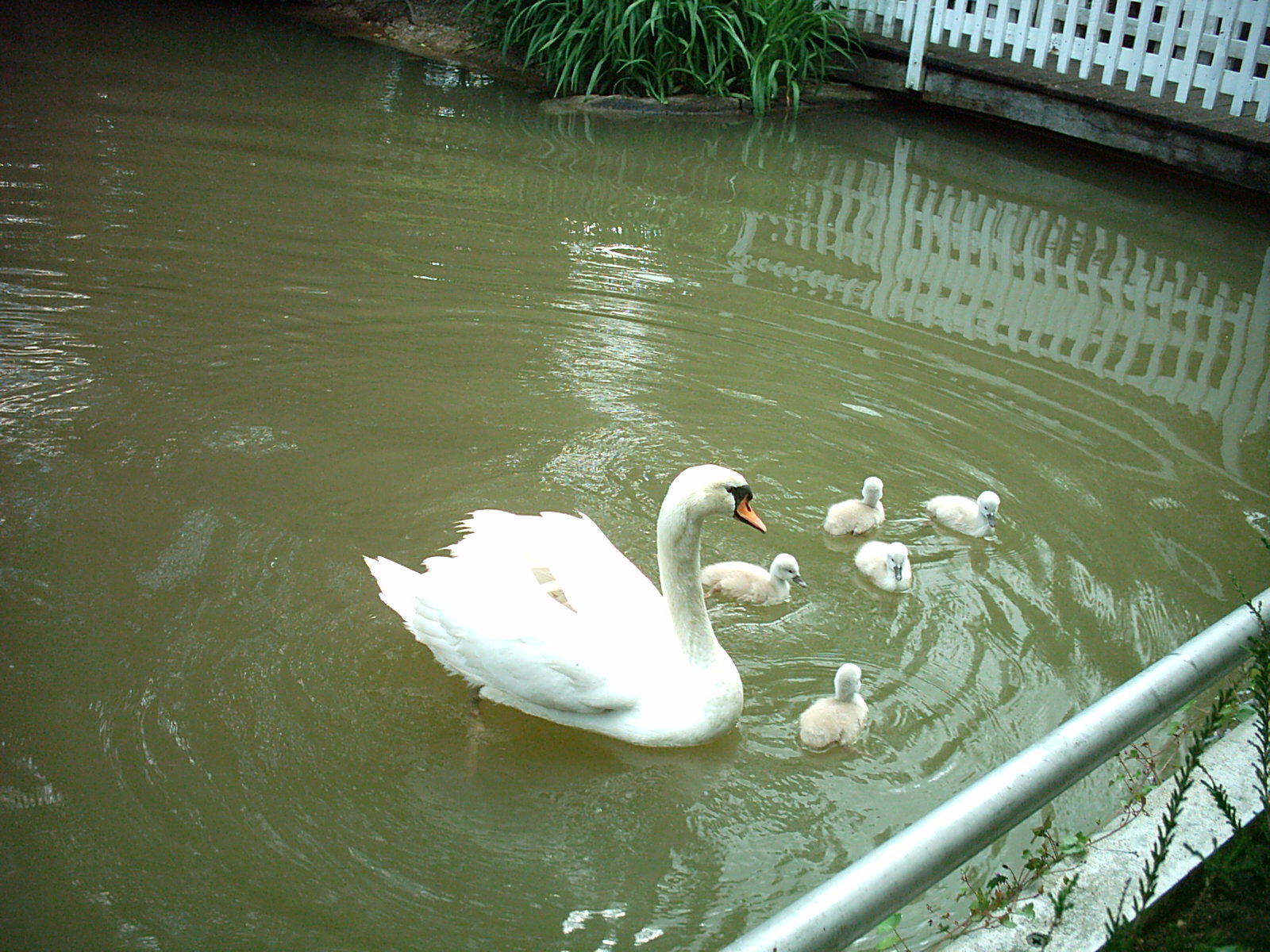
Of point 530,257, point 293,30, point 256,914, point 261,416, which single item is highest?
point 293,30

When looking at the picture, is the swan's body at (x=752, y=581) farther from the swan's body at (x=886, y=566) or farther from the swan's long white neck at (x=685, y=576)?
the swan's long white neck at (x=685, y=576)

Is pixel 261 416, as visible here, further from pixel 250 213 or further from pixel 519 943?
pixel 519 943

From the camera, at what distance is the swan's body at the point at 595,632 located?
3.50 metres

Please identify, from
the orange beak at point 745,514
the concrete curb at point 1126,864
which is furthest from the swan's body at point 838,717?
the concrete curb at point 1126,864

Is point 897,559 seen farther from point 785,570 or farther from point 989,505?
point 989,505

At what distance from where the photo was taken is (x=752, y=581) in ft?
14.0

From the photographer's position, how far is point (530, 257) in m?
6.82

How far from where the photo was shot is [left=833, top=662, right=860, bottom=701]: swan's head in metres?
3.64

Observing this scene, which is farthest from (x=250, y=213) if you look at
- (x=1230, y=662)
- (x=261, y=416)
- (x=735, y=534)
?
(x=1230, y=662)

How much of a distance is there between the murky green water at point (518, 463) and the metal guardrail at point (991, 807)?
3.30 ft

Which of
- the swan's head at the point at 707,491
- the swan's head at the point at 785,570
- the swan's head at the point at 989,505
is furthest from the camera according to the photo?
the swan's head at the point at 989,505

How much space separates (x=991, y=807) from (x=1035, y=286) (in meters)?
5.69

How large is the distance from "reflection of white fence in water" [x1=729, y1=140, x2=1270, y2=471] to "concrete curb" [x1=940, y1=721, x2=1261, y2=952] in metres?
3.16

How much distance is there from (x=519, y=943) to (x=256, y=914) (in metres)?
0.64
